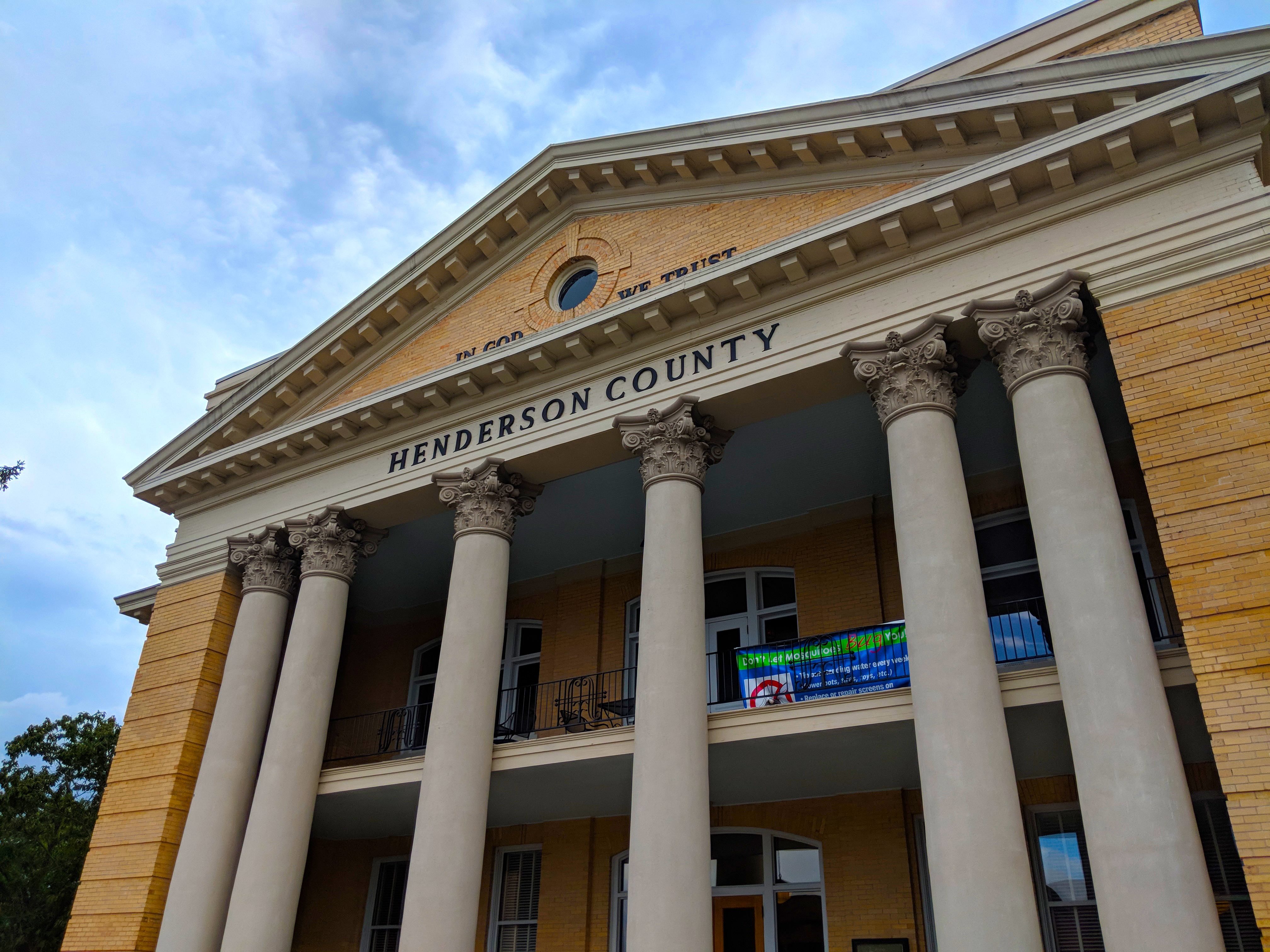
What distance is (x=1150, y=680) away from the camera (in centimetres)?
835

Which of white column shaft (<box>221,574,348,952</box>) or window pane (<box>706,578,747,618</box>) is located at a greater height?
window pane (<box>706,578,747,618</box>)

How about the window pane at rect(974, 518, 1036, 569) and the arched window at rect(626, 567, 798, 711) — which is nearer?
the window pane at rect(974, 518, 1036, 569)

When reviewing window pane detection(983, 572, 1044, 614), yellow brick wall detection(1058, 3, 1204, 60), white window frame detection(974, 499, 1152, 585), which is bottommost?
window pane detection(983, 572, 1044, 614)

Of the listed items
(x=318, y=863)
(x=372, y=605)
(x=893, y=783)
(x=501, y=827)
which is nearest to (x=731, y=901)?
(x=893, y=783)

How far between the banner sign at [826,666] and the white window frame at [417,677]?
8384 millimetres

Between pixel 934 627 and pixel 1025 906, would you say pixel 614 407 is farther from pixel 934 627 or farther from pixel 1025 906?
pixel 1025 906

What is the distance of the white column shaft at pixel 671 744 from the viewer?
9984 mm

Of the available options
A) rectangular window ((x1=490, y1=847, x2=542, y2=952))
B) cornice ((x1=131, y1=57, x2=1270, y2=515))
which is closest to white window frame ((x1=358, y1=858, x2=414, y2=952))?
rectangular window ((x1=490, y1=847, x2=542, y2=952))

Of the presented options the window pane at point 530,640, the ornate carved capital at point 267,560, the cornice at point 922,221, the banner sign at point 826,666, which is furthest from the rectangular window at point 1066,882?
the ornate carved capital at point 267,560

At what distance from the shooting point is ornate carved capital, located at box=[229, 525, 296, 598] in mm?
16109

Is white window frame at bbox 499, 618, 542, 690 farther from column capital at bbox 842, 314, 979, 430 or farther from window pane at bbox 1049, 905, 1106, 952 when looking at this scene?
window pane at bbox 1049, 905, 1106, 952

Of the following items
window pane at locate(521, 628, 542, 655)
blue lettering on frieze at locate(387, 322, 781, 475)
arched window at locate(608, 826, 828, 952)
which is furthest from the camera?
window pane at locate(521, 628, 542, 655)

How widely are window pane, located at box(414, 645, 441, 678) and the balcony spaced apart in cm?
278

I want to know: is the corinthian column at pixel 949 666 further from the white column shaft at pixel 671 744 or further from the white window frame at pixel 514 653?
the white window frame at pixel 514 653
